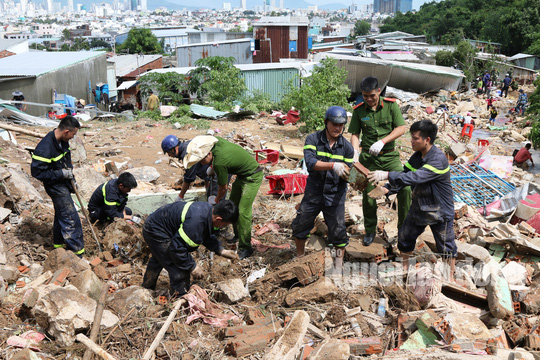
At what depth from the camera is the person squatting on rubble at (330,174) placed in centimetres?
413

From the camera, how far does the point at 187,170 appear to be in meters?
5.55

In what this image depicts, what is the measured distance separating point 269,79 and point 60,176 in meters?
15.0

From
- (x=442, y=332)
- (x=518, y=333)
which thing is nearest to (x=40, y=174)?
(x=442, y=332)

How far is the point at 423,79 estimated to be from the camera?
20062 mm

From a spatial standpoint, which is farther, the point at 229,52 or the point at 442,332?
the point at 229,52

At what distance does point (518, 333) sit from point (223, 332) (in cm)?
239

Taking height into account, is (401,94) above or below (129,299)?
above

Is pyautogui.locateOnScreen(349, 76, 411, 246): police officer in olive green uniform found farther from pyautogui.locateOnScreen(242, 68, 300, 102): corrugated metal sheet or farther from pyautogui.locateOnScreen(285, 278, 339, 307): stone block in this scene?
pyautogui.locateOnScreen(242, 68, 300, 102): corrugated metal sheet

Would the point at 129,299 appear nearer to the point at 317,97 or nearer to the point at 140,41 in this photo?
the point at 317,97

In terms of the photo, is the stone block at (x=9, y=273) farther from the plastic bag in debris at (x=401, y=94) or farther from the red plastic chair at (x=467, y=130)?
the plastic bag in debris at (x=401, y=94)

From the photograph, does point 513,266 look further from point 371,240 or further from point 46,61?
point 46,61

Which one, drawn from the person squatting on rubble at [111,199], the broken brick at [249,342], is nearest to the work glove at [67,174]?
the person squatting on rubble at [111,199]

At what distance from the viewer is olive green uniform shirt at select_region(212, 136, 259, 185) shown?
15.3 ft

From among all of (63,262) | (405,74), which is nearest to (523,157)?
(63,262)
